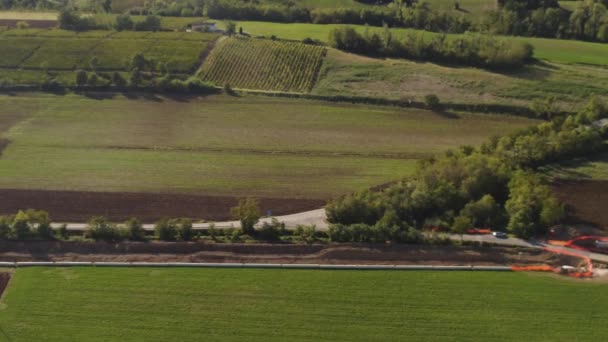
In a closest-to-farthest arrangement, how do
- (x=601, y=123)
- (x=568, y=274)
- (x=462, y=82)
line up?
(x=568, y=274)
(x=601, y=123)
(x=462, y=82)

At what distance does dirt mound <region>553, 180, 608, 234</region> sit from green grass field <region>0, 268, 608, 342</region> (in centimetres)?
1118

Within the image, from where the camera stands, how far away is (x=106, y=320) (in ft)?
154

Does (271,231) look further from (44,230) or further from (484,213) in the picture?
(44,230)

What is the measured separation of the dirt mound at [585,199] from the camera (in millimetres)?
59062

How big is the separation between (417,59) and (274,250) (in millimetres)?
55114

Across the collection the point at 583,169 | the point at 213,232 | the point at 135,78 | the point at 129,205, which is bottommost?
the point at 213,232

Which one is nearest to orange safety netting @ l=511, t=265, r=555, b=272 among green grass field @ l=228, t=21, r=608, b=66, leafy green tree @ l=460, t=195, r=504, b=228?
leafy green tree @ l=460, t=195, r=504, b=228

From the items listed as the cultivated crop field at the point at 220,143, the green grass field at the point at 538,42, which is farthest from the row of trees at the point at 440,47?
the cultivated crop field at the point at 220,143

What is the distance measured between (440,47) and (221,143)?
42874mm

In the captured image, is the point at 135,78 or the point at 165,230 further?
the point at 135,78

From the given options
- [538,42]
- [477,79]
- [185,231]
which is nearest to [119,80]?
[185,231]

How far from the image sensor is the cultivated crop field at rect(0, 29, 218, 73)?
3844 inches

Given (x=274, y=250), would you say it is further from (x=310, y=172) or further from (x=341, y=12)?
(x=341, y=12)

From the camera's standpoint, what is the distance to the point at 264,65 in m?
97.5
